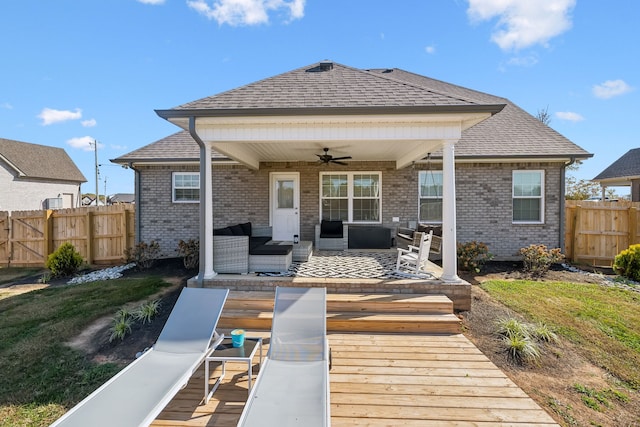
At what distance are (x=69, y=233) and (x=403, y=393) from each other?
469 inches

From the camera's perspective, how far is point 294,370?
3174 millimetres

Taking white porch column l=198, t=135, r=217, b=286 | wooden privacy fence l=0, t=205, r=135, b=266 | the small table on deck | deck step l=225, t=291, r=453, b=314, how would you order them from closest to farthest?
the small table on deck, deck step l=225, t=291, r=453, b=314, white porch column l=198, t=135, r=217, b=286, wooden privacy fence l=0, t=205, r=135, b=266

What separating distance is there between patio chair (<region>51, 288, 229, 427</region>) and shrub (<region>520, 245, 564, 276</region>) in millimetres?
8301

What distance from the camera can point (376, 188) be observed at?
10070 mm

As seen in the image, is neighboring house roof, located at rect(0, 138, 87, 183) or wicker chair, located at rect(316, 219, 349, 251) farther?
neighboring house roof, located at rect(0, 138, 87, 183)

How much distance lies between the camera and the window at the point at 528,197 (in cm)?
940

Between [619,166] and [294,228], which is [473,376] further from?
[619,166]

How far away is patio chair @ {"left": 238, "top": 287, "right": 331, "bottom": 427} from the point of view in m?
2.45

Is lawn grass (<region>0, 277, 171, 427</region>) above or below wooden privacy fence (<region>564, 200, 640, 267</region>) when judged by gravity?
below

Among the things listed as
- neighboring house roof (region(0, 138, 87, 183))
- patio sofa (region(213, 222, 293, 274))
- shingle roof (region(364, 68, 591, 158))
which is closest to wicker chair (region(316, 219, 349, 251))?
patio sofa (region(213, 222, 293, 274))

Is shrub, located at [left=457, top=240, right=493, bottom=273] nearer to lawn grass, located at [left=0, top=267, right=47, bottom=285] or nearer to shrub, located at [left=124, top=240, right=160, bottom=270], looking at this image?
shrub, located at [left=124, top=240, right=160, bottom=270]

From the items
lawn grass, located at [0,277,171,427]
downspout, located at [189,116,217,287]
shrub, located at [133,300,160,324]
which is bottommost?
lawn grass, located at [0,277,171,427]

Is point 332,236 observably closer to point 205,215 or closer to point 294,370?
point 205,215

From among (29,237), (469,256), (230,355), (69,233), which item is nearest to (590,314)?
(469,256)
